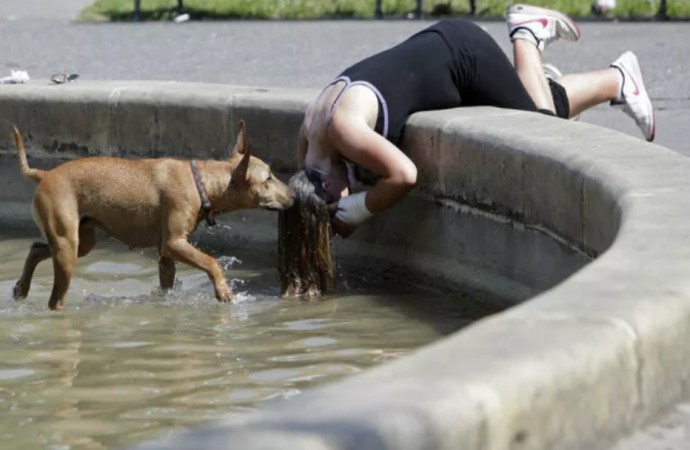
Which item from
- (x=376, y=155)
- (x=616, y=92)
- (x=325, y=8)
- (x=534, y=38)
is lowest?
(x=325, y=8)

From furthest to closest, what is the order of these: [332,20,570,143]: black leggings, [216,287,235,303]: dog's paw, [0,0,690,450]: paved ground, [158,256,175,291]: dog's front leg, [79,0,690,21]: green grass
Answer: [79,0,690,21]: green grass < [0,0,690,450]: paved ground < [158,256,175,291]: dog's front leg < [332,20,570,143]: black leggings < [216,287,235,303]: dog's paw

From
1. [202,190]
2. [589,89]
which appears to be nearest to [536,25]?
[589,89]

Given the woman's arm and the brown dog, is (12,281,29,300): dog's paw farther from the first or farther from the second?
the woman's arm

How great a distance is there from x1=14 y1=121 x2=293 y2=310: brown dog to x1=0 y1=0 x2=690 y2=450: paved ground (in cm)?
318

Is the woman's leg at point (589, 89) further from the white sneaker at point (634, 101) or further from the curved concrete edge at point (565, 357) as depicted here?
the curved concrete edge at point (565, 357)

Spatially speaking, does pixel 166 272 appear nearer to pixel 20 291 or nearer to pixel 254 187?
pixel 254 187

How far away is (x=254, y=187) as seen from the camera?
775 centimetres

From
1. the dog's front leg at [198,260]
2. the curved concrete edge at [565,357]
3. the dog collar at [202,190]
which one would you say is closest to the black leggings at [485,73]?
the curved concrete edge at [565,357]

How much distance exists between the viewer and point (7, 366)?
20.7 ft

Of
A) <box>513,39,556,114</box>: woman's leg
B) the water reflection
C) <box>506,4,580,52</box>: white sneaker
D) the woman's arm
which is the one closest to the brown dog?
the water reflection

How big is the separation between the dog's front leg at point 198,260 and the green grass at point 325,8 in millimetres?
10863

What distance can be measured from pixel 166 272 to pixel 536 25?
2437 millimetres

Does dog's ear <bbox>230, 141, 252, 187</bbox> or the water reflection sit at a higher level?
dog's ear <bbox>230, 141, 252, 187</bbox>

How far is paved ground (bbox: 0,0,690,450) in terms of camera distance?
1306 centimetres
